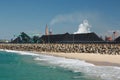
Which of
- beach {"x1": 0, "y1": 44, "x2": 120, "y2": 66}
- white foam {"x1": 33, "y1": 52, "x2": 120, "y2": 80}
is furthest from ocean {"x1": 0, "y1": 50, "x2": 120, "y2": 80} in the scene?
beach {"x1": 0, "y1": 44, "x2": 120, "y2": 66}

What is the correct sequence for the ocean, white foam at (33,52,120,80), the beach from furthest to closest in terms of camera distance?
the beach → white foam at (33,52,120,80) → the ocean

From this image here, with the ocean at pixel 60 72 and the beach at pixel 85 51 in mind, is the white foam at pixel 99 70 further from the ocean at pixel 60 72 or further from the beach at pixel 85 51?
the beach at pixel 85 51

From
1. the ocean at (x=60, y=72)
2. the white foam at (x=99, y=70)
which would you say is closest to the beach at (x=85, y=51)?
the white foam at (x=99, y=70)

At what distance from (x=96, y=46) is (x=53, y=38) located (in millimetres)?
35834

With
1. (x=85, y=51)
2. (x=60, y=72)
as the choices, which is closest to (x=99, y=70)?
(x=60, y=72)

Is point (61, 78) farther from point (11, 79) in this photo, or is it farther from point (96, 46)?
point (96, 46)

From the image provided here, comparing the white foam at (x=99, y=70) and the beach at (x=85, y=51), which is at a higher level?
the beach at (x=85, y=51)

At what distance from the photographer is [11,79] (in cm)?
2109

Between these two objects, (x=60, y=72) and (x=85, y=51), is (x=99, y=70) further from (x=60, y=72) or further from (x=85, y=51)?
(x=85, y=51)

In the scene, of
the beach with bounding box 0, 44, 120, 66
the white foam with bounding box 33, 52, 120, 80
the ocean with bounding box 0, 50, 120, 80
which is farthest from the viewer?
the beach with bounding box 0, 44, 120, 66

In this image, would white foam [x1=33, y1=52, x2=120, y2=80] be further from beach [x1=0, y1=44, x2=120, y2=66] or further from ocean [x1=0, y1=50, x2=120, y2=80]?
beach [x1=0, y1=44, x2=120, y2=66]

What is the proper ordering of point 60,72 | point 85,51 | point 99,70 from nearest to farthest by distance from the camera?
1. point 60,72
2. point 99,70
3. point 85,51

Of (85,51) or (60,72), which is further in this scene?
(85,51)

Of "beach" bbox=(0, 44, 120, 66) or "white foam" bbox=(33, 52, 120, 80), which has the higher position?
"beach" bbox=(0, 44, 120, 66)
